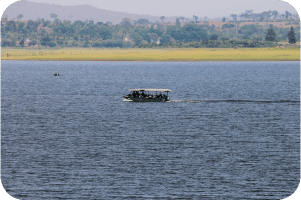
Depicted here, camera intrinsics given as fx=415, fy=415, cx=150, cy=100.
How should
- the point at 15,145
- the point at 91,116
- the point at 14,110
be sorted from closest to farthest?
1. the point at 15,145
2. the point at 91,116
3. the point at 14,110

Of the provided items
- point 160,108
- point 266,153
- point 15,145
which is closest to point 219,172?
point 266,153

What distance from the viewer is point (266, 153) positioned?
5238cm

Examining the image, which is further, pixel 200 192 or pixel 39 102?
pixel 39 102

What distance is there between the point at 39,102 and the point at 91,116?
31440mm

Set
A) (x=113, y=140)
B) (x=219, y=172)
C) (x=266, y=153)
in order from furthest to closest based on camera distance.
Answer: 1. (x=113, y=140)
2. (x=266, y=153)
3. (x=219, y=172)

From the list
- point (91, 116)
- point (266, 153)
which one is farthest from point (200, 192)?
point (91, 116)

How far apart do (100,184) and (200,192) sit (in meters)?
9.59

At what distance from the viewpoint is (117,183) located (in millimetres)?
40375

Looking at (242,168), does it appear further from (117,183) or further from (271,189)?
(117,183)

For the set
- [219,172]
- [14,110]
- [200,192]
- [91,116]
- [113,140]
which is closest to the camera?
[200,192]

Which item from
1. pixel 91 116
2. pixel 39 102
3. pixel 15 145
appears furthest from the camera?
pixel 39 102

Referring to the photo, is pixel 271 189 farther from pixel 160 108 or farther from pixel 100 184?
pixel 160 108

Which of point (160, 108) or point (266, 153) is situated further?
point (160, 108)

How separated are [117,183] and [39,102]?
7548 cm
